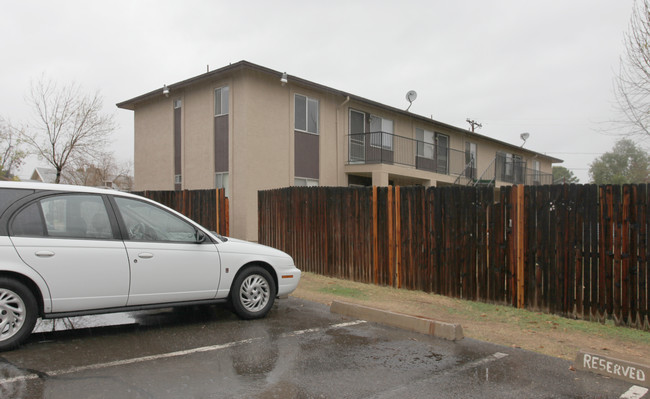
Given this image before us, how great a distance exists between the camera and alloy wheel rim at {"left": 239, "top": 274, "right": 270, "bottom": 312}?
245 inches

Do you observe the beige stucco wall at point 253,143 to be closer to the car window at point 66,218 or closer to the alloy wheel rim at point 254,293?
the alloy wheel rim at point 254,293

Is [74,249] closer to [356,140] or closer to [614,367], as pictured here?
[614,367]

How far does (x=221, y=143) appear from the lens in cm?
1617

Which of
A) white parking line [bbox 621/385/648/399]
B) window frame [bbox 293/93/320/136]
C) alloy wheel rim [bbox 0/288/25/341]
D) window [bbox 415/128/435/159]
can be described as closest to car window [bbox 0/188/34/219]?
alloy wheel rim [bbox 0/288/25/341]

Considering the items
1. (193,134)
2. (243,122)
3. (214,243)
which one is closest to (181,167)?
(193,134)

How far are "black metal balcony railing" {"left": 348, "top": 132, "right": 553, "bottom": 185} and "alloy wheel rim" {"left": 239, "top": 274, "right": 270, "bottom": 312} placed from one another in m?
12.4

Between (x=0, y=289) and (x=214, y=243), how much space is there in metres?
2.33

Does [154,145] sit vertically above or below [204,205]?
above

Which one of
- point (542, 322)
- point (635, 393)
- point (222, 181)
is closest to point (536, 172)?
point (222, 181)

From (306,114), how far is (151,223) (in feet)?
40.1

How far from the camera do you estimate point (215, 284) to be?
19.5 feet

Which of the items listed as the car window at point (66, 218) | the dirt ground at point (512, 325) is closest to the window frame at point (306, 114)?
the dirt ground at point (512, 325)

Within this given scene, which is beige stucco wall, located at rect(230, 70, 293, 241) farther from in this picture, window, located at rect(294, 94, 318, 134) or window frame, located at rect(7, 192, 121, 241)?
window frame, located at rect(7, 192, 121, 241)

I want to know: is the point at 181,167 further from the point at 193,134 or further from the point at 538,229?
the point at 538,229
